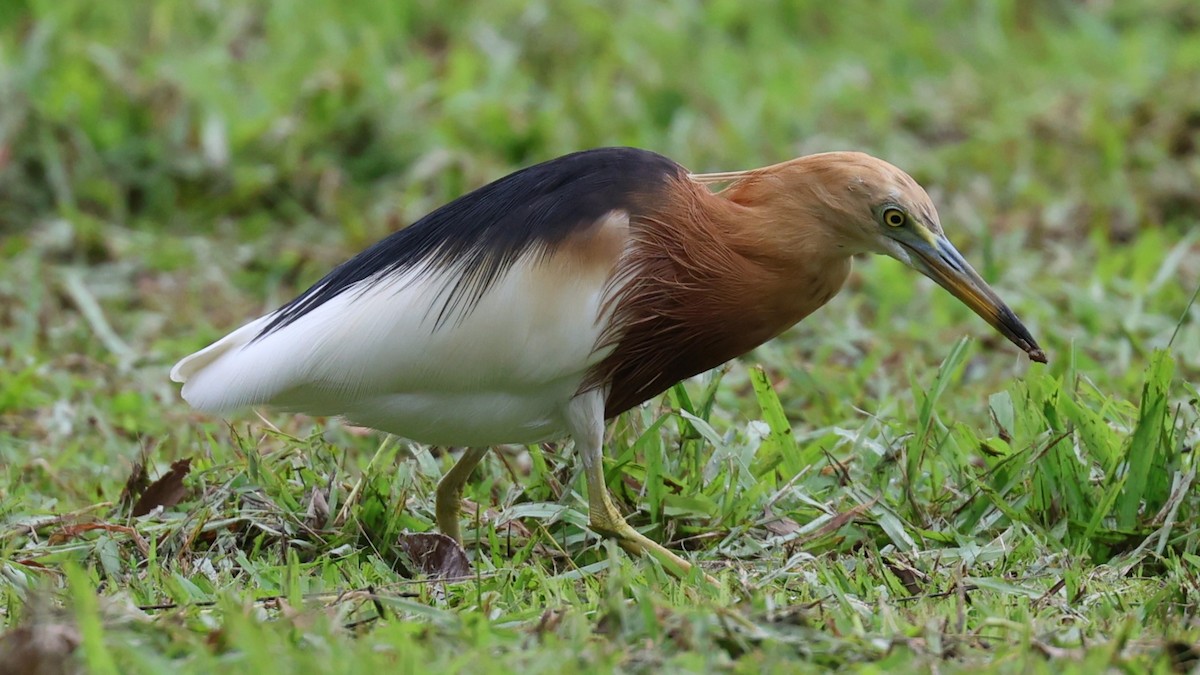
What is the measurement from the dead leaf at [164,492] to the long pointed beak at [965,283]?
1.90m

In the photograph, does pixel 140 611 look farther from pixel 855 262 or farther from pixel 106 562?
pixel 855 262

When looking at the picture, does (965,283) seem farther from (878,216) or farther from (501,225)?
(501,225)

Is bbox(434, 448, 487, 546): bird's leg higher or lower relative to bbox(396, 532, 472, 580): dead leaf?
higher

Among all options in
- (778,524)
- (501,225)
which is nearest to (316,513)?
(501,225)

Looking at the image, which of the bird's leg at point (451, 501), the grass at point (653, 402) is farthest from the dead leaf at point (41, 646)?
the bird's leg at point (451, 501)

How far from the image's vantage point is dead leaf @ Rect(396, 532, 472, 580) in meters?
3.84

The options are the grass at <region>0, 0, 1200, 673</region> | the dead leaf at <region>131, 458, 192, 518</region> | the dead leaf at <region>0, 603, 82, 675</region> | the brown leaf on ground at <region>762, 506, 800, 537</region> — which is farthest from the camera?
the dead leaf at <region>131, 458, 192, 518</region>

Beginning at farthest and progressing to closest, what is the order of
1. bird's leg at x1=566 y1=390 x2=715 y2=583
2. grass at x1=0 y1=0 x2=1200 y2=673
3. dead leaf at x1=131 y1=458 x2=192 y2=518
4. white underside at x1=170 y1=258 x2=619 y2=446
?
dead leaf at x1=131 y1=458 x2=192 y2=518
bird's leg at x1=566 y1=390 x2=715 y2=583
white underside at x1=170 y1=258 x2=619 y2=446
grass at x1=0 y1=0 x2=1200 y2=673

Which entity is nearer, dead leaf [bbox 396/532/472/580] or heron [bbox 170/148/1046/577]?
heron [bbox 170/148/1046/577]

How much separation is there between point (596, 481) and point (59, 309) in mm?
3279

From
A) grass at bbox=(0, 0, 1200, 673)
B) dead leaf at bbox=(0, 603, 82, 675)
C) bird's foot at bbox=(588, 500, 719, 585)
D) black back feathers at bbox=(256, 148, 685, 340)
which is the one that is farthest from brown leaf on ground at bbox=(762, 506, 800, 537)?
dead leaf at bbox=(0, 603, 82, 675)

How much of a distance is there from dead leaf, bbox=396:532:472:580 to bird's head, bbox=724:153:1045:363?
3.68 feet

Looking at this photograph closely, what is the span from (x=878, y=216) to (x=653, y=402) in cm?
97

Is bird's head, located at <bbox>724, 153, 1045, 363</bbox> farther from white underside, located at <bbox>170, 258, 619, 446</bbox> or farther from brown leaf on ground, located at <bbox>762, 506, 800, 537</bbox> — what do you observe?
brown leaf on ground, located at <bbox>762, 506, 800, 537</bbox>
